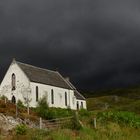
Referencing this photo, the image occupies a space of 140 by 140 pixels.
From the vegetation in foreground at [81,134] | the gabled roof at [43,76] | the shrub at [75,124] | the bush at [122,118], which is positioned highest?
the gabled roof at [43,76]

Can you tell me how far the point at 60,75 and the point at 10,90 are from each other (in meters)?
14.2

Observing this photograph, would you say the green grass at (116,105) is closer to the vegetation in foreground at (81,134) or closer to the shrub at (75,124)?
the shrub at (75,124)

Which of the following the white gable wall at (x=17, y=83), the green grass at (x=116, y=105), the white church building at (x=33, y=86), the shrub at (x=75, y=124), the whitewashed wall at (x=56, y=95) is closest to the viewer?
the shrub at (x=75, y=124)

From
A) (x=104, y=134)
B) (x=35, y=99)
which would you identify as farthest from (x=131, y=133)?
(x=35, y=99)

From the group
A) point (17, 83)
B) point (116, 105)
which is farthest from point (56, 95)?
point (116, 105)

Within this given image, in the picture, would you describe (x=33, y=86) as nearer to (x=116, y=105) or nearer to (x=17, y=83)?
(x=17, y=83)

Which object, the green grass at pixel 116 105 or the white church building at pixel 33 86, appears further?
the green grass at pixel 116 105

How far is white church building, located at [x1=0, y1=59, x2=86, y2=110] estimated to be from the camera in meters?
74.7

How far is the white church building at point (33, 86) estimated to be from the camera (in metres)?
74.7

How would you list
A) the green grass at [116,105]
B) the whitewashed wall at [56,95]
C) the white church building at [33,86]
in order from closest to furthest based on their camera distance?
the white church building at [33,86] < the whitewashed wall at [56,95] < the green grass at [116,105]

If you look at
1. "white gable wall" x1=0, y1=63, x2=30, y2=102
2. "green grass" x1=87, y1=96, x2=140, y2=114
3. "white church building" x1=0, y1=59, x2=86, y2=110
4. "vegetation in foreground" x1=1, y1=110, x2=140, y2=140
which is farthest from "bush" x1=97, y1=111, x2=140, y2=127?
"white gable wall" x1=0, y1=63, x2=30, y2=102

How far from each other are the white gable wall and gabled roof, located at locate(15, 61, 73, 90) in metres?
0.82

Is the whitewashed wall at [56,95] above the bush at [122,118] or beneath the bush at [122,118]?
above

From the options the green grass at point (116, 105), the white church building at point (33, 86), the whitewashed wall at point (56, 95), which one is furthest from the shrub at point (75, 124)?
the green grass at point (116, 105)
